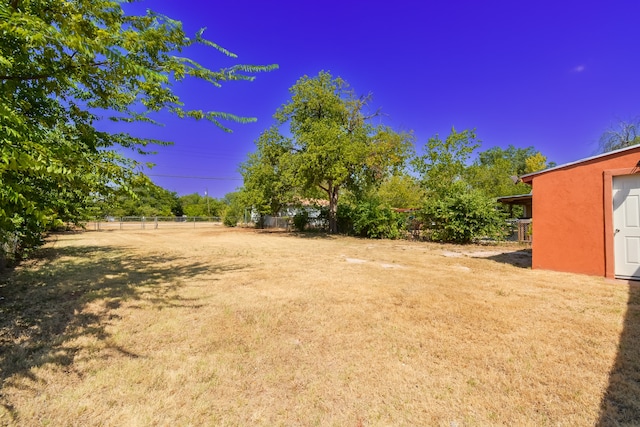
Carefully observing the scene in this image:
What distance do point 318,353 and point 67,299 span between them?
4049 millimetres

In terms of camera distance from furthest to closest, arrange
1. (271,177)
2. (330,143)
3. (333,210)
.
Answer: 1. (271,177)
2. (333,210)
3. (330,143)

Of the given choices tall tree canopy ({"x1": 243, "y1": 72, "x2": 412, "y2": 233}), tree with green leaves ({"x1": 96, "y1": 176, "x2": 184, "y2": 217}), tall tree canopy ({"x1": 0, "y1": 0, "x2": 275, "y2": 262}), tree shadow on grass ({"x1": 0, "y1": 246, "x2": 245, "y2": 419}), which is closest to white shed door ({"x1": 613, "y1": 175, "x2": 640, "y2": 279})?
tall tree canopy ({"x1": 0, "y1": 0, "x2": 275, "y2": 262})

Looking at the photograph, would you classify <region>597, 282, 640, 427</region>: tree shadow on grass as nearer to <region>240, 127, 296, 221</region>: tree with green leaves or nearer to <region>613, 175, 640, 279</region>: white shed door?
<region>613, 175, 640, 279</region>: white shed door

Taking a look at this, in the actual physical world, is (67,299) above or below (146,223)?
below

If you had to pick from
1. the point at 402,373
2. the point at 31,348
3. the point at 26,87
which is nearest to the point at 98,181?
the point at 26,87

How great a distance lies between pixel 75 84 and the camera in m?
3.79

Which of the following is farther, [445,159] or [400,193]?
[400,193]

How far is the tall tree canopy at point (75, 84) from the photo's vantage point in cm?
203

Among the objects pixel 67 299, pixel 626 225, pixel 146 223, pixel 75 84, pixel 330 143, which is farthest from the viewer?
pixel 146 223

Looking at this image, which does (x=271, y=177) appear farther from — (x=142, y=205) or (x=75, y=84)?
(x=142, y=205)

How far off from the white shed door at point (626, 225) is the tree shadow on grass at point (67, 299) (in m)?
7.51

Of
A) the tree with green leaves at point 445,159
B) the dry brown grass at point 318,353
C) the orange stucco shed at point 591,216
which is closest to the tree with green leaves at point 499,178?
the tree with green leaves at point 445,159

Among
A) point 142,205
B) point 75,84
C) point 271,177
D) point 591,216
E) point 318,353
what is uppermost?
point 271,177

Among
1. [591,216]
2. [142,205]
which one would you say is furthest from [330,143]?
[142,205]
